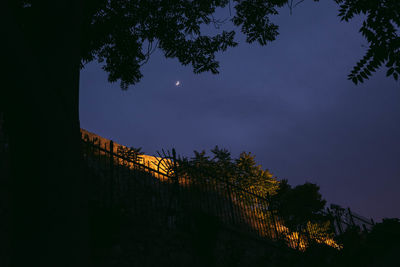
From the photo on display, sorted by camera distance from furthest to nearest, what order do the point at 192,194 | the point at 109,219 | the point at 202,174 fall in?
the point at 202,174 → the point at 192,194 → the point at 109,219

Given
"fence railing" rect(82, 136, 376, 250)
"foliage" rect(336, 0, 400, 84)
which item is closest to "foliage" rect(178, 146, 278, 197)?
"fence railing" rect(82, 136, 376, 250)

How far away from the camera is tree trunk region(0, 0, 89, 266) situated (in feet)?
6.78

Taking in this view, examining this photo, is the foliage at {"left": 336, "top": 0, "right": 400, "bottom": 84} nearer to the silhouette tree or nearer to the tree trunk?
the silhouette tree

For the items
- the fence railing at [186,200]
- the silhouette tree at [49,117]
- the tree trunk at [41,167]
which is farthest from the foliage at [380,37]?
the fence railing at [186,200]

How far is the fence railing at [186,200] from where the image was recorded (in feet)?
22.0

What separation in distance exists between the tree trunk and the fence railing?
12.7 ft

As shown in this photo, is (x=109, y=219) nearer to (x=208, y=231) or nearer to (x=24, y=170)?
(x=208, y=231)

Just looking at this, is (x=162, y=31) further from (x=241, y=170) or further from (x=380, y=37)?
(x=241, y=170)

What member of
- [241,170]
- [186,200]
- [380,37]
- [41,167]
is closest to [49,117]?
[41,167]

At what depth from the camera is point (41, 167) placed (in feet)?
7.25

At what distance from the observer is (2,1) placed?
7.22 ft

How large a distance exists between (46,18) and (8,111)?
1.18 metres

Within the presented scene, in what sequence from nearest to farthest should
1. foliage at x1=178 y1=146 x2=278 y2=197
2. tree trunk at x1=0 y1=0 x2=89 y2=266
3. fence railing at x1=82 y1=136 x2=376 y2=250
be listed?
tree trunk at x1=0 y1=0 x2=89 y2=266
fence railing at x1=82 y1=136 x2=376 y2=250
foliage at x1=178 y1=146 x2=278 y2=197

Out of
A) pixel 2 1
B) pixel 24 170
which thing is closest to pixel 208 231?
pixel 24 170
